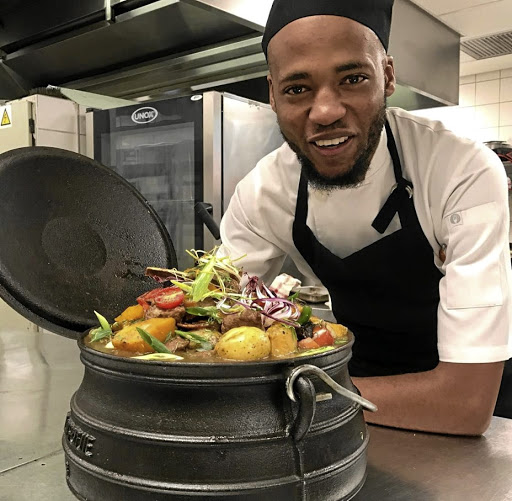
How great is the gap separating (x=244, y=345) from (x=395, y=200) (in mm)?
921

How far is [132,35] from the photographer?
2.92m

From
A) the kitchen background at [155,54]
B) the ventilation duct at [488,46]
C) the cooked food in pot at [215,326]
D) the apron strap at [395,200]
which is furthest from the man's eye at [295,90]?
the ventilation duct at [488,46]

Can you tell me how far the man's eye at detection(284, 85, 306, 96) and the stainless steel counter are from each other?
75cm

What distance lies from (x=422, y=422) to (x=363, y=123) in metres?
0.68

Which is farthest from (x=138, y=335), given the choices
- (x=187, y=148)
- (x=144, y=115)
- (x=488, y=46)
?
(x=488, y=46)

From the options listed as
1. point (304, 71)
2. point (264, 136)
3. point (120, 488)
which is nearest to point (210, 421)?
point (120, 488)

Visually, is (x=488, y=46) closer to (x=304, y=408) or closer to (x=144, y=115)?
(x=144, y=115)

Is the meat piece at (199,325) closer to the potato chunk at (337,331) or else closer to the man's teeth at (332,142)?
the potato chunk at (337,331)

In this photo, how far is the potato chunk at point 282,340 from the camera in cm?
71

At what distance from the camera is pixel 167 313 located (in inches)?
30.1

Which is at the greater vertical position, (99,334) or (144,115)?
(144,115)

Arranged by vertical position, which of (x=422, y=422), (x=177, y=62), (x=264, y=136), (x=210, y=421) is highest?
(x=177, y=62)

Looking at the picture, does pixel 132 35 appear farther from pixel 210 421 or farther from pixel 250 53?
pixel 210 421

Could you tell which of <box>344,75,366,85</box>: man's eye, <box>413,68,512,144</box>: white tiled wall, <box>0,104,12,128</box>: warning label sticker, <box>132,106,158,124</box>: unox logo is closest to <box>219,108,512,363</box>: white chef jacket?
<box>344,75,366,85</box>: man's eye
